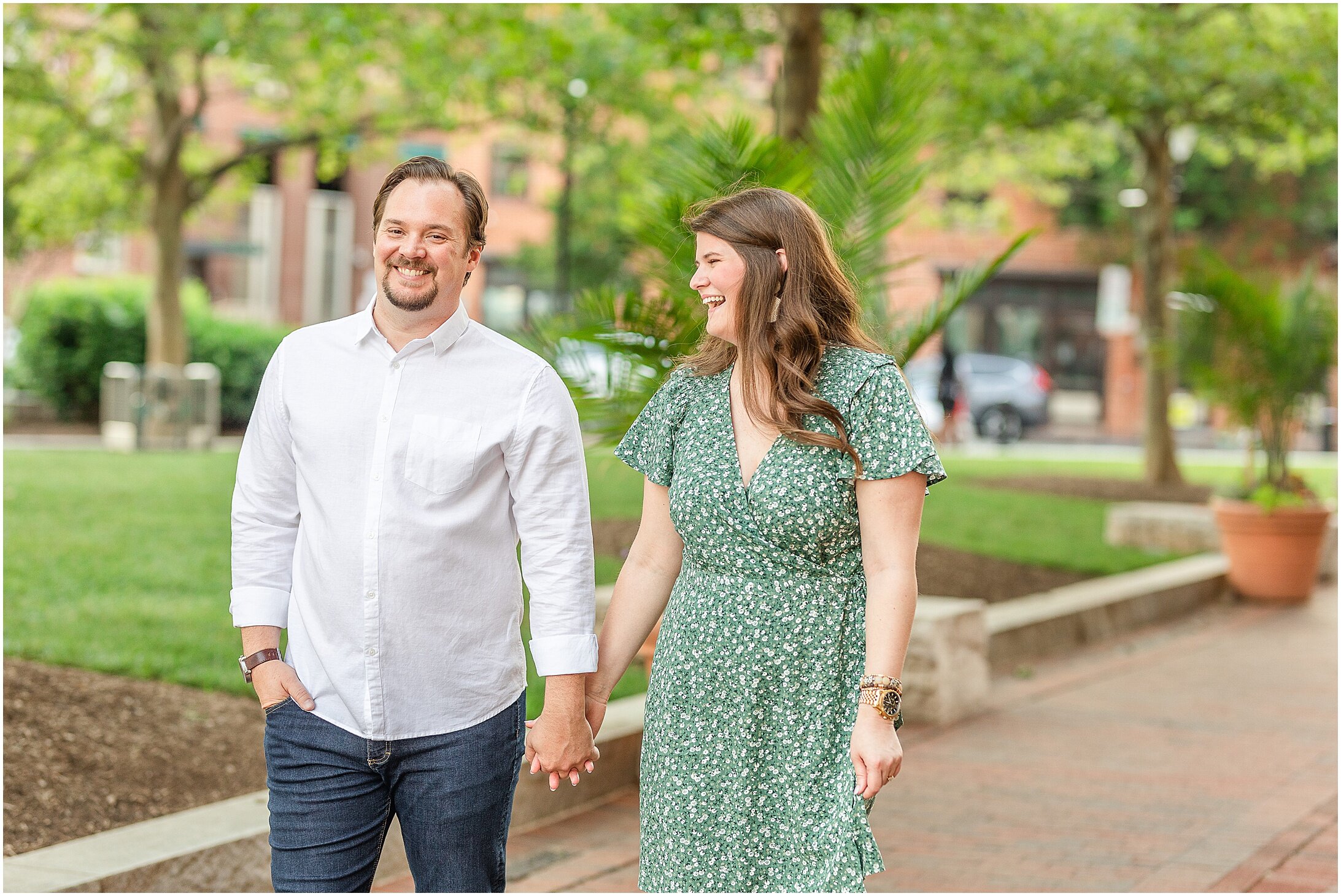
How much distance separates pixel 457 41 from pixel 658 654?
13883 millimetres

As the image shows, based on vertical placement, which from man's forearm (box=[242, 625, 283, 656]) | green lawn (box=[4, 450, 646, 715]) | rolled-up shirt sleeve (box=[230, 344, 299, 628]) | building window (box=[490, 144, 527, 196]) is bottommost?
green lawn (box=[4, 450, 646, 715])

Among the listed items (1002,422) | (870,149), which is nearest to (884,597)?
(870,149)

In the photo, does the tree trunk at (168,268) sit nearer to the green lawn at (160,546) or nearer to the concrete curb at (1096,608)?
the green lawn at (160,546)

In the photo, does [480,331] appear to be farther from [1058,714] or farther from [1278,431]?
[1278,431]

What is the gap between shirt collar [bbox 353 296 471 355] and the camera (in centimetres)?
278

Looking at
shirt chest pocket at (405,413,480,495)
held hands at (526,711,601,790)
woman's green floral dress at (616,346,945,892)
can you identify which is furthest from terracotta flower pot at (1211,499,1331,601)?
shirt chest pocket at (405,413,480,495)

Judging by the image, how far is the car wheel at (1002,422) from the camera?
3042 cm

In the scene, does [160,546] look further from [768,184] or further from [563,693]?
[563,693]

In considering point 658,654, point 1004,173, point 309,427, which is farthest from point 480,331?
point 1004,173

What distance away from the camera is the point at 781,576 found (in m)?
2.78

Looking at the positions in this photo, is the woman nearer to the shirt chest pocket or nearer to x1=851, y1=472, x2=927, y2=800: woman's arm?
x1=851, y1=472, x2=927, y2=800: woman's arm

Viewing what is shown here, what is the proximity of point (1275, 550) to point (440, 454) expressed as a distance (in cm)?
1036

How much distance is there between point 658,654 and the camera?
9.55 ft

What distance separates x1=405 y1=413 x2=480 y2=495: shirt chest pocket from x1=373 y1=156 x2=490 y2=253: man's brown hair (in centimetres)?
34
